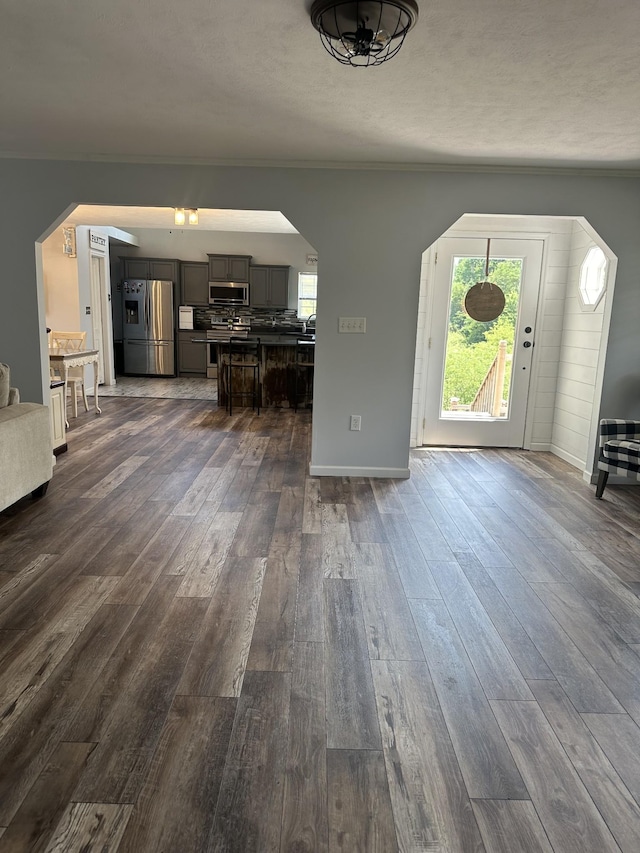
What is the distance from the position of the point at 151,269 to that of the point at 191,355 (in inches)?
69.6

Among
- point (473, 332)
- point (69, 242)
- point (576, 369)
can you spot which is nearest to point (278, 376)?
point (473, 332)

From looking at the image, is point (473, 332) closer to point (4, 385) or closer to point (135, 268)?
point (4, 385)

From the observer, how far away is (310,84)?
2521mm

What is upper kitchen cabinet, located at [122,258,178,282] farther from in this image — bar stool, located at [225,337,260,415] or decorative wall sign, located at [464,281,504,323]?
decorative wall sign, located at [464,281,504,323]

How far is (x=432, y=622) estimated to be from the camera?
229cm

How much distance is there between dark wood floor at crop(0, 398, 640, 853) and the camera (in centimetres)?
138

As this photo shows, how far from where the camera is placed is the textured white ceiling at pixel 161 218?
6996 mm

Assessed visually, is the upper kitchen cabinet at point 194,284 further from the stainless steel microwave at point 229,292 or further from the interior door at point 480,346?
the interior door at point 480,346

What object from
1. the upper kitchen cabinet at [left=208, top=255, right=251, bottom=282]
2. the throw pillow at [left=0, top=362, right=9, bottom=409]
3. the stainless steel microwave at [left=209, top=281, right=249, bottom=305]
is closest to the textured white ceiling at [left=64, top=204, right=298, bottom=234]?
the upper kitchen cabinet at [left=208, top=255, right=251, bottom=282]

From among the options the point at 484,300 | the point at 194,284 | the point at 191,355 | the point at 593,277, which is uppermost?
the point at 194,284

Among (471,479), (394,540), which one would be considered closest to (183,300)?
(471,479)

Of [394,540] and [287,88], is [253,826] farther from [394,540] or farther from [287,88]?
[287,88]

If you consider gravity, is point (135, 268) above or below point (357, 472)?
above

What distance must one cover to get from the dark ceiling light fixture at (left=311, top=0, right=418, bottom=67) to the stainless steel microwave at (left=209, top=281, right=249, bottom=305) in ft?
27.8
